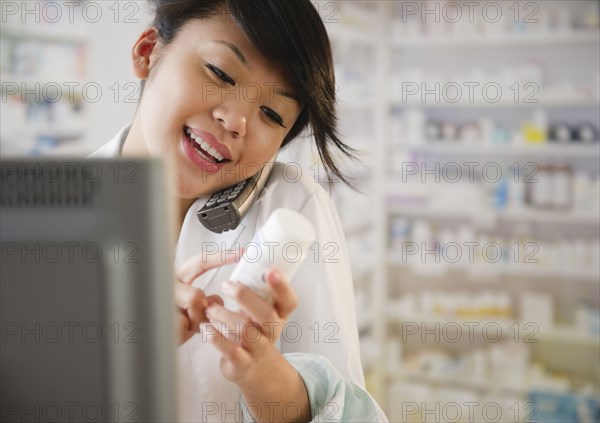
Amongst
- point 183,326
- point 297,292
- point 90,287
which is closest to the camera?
point 90,287

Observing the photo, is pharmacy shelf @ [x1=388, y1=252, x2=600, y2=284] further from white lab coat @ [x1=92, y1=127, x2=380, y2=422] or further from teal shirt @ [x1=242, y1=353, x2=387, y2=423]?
teal shirt @ [x1=242, y1=353, x2=387, y2=423]

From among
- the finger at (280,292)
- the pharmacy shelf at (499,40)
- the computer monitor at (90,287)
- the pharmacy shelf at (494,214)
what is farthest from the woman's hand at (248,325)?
the pharmacy shelf at (499,40)

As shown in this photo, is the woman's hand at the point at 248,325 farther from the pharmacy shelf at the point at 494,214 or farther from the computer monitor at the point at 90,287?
the pharmacy shelf at the point at 494,214

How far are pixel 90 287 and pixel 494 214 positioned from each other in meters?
2.97

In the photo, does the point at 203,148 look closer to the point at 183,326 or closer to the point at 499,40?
the point at 183,326

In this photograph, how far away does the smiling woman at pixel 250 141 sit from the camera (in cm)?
96

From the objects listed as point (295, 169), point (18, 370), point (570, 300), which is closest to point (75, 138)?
point (295, 169)

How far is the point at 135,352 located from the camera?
0.43 metres

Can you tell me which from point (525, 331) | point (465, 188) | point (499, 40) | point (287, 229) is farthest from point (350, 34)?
point (287, 229)

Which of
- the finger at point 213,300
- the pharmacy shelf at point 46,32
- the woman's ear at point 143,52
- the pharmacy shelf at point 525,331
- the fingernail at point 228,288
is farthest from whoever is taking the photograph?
the pharmacy shelf at point 525,331

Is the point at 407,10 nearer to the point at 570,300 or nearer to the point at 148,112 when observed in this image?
the point at 570,300

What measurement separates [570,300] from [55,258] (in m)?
Result: 3.25

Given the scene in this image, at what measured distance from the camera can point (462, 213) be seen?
10.7ft

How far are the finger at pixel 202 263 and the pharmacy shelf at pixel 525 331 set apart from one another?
2677 mm
